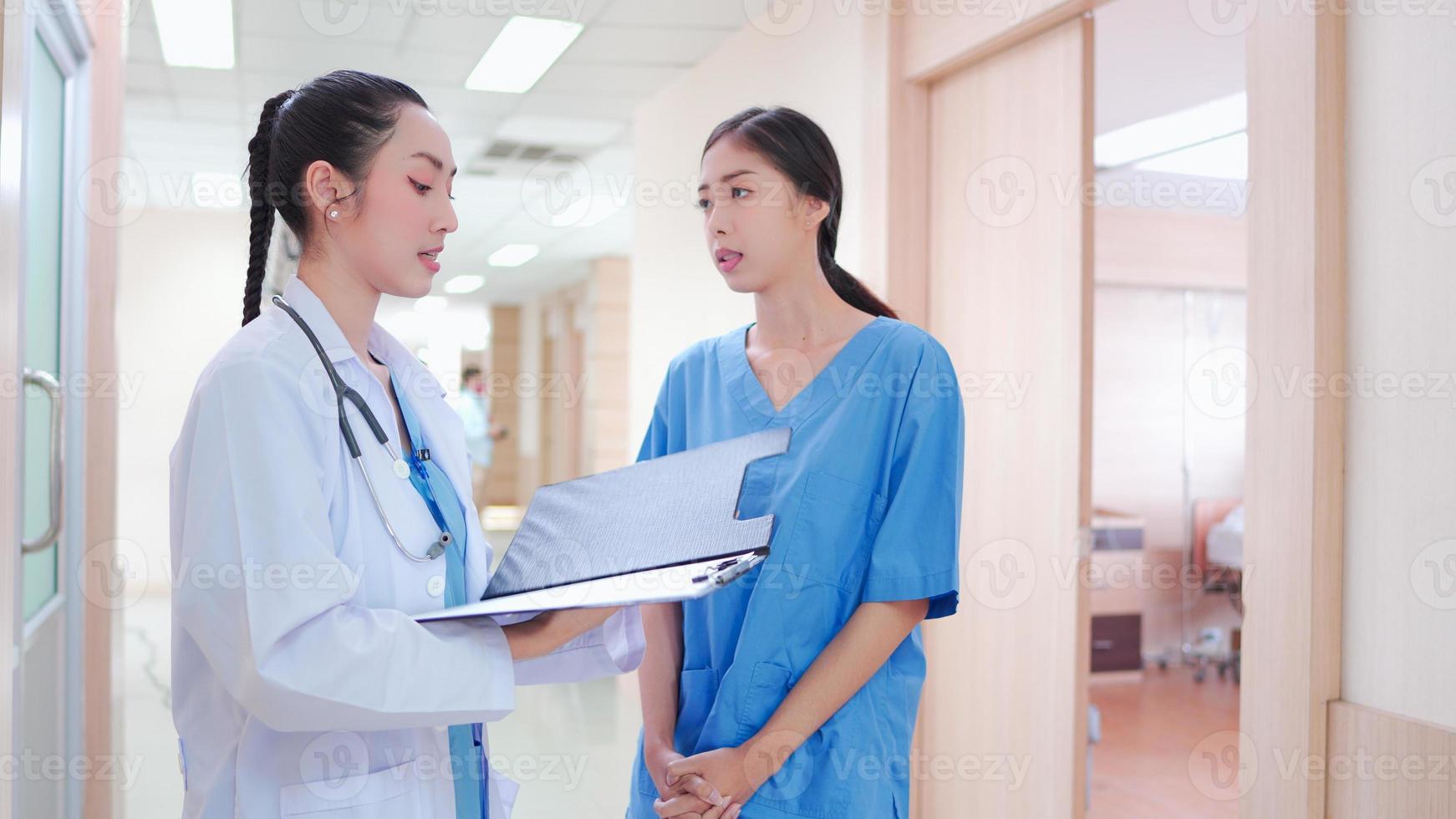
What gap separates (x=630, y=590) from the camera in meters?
0.97

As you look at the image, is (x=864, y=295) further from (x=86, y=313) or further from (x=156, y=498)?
(x=156, y=498)

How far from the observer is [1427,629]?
1.69 meters

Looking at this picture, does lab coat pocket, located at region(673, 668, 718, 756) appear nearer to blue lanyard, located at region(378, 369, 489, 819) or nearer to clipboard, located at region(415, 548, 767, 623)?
blue lanyard, located at region(378, 369, 489, 819)

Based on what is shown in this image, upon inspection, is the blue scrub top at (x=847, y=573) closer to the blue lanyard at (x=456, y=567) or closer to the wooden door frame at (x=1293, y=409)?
the blue lanyard at (x=456, y=567)

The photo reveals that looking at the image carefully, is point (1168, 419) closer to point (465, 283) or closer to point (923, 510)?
point (923, 510)

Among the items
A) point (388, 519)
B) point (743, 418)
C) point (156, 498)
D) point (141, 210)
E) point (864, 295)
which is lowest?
point (156, 498)

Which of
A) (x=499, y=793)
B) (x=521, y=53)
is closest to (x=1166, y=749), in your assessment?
(x=521, y=53)

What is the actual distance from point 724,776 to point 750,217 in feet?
2.51

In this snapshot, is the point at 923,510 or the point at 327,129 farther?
the point at 923,510

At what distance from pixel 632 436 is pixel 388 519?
15.3 feet

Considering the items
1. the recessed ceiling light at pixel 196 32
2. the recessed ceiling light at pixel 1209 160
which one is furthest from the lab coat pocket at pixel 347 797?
the recessed ceiling light at pixel 1209 160

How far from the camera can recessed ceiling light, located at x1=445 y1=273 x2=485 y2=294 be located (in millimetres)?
13500

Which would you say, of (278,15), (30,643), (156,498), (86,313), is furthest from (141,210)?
(30,643)

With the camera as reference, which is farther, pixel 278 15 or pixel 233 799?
pixel 278 15
